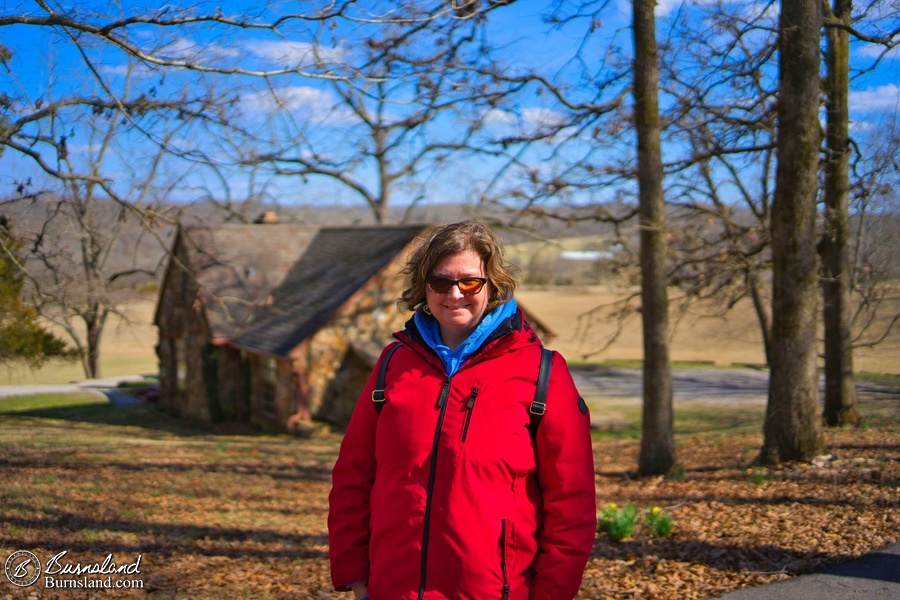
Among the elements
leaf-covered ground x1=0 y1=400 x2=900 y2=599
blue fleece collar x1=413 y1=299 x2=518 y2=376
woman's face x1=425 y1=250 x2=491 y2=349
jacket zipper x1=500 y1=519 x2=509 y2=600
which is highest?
woman's face x1=425 y1=250 x2=491 y2=349

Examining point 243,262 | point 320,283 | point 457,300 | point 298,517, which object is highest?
point 243,262

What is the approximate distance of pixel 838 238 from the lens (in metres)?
10.5

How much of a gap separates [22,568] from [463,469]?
13.5ft

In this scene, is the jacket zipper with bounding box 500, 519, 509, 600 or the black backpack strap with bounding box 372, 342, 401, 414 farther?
the black backpack strap with bounding box 372, 342, 401, 414

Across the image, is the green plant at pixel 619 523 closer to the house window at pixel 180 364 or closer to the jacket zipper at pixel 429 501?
the jacket zipper at pixel 429 501

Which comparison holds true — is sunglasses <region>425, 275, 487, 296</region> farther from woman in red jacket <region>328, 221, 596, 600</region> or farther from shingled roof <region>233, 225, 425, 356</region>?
shingled roof <region>233, 225, 425, 356</region>

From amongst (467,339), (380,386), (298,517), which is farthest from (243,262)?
(467,339)

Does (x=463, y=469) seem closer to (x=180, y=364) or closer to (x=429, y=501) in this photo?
(x=429, y=501)

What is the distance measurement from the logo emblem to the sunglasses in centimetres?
390

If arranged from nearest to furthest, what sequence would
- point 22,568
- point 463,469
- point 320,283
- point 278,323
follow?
point 463,469 < point 22,568 < point 278,323 < point 320,283

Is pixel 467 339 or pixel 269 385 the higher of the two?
pixel 467 339

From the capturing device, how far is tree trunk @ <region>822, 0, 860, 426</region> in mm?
10211

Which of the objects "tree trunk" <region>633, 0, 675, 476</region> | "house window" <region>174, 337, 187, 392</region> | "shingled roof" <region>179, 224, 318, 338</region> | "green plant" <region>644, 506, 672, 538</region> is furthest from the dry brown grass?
"green plant" <region>644, 506, 672, 538</region>

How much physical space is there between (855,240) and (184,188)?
998 centimetres
